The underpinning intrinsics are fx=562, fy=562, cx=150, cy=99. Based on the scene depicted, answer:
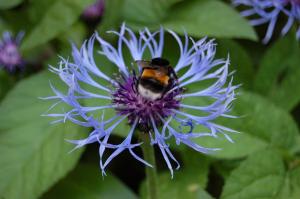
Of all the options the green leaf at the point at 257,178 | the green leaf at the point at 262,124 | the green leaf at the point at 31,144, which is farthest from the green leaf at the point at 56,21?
the green leaf at the point at 257,178

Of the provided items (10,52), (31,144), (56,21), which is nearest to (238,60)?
(56,21)

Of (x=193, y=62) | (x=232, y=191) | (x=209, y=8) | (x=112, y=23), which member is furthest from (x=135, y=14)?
(x=232, y=191)

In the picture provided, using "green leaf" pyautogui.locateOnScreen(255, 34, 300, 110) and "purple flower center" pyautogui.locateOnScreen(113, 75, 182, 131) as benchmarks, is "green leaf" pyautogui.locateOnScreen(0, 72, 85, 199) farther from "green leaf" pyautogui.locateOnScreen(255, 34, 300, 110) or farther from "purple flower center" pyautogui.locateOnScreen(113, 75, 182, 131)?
"green leaf" pyautogui.locateOnScreen(255, 34, 300, 110)

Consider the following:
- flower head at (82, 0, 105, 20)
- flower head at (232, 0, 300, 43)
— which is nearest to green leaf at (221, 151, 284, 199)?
flower head at (232, 0, 300, 43)

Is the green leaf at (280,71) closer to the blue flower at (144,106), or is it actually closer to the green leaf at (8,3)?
the blue flower at (144,106)

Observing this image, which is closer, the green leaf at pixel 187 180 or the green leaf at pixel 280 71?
the green leaf at pixel 187 180

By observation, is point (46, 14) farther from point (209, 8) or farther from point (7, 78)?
point (209, 8)

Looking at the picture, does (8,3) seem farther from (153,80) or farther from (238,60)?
(153,80)
